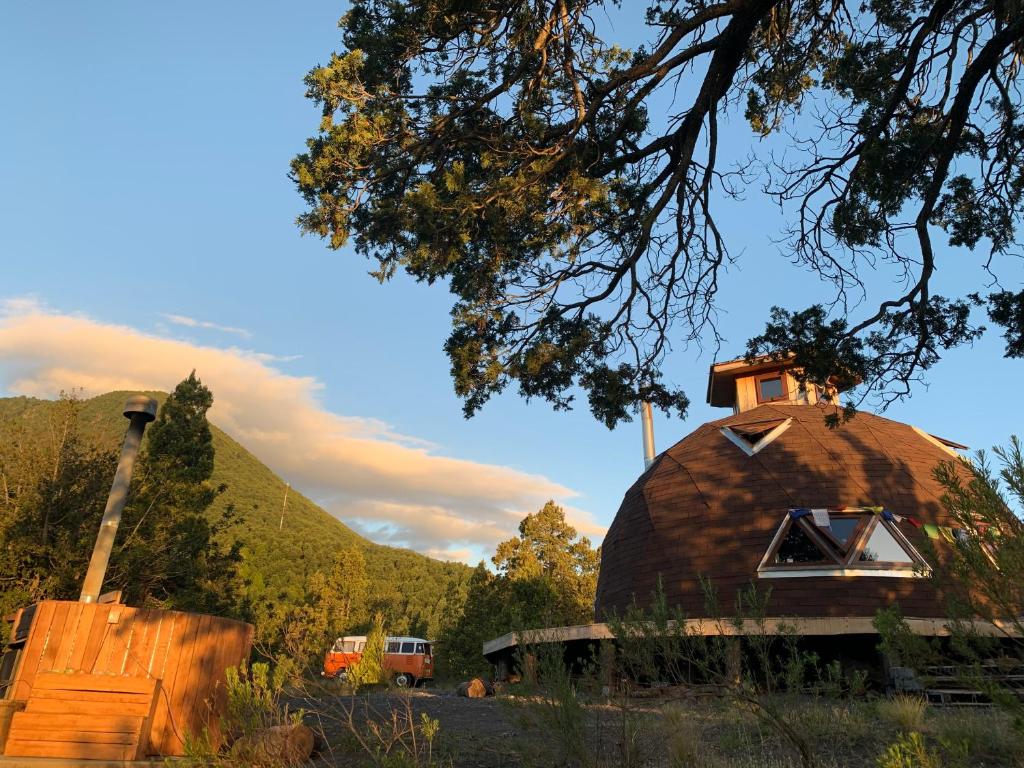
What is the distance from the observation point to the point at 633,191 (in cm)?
893

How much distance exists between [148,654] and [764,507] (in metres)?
12.5

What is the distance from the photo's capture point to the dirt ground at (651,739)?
5.16 metres

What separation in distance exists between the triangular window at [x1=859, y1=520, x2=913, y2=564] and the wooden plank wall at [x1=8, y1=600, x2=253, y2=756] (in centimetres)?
1235

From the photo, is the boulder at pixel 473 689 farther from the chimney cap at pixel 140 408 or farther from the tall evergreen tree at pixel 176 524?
the chimney cap at pixel 140 408

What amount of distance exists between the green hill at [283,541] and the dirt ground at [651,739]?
1647cm

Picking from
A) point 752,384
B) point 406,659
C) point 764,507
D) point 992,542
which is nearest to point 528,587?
point 406,659

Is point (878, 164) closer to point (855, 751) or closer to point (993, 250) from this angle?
point (993, 250)

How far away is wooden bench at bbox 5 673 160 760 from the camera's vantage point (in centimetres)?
629

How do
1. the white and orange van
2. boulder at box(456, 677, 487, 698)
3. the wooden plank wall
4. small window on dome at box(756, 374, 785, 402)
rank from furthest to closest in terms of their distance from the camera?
the white and orange van → small window on dome at box(756, 374, 785, 402) → boulder at box(456, 677, 487, 698) → the wooden plank wall

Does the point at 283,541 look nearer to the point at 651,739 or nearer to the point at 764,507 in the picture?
the point at 764,507

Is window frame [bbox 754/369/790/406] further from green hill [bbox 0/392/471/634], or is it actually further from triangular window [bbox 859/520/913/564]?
green hill [bbox 0/392/471/634]

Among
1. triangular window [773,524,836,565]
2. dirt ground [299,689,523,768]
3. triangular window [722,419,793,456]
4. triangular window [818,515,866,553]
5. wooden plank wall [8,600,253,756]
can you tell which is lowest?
dirt ground [299,689,523,768]

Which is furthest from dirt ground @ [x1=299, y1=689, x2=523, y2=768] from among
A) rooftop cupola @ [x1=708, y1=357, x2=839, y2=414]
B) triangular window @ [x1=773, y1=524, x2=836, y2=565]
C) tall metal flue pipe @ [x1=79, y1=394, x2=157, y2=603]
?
rooftop cupola @ [x1=708, y1=357, x2=839, y2=414]

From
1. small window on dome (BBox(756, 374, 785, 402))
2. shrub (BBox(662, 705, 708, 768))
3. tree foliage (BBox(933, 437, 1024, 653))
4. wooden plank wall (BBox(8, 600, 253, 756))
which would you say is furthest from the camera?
small window on dome (BBox(756, 374, 785, 402))
